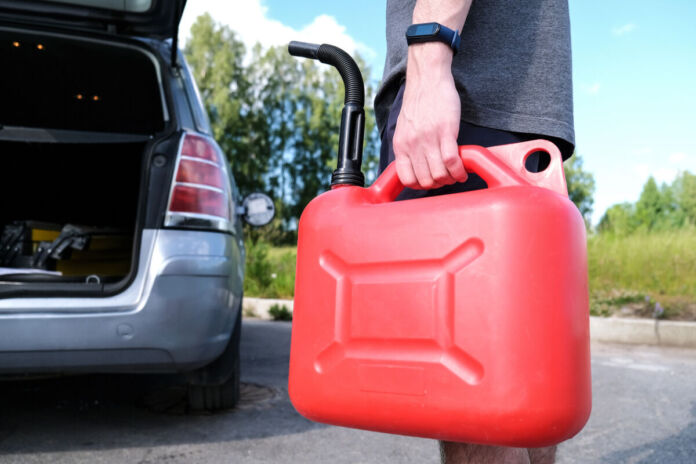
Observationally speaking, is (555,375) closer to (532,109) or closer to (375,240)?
(375,240)

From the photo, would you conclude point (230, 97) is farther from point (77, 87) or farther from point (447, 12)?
point (447, 12)

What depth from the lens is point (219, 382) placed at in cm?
256

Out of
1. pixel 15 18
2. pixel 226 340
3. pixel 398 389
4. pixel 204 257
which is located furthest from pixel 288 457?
pixel 15 18

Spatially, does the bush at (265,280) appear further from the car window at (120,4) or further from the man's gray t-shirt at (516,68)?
the man's gray t-shirt at (516,68)

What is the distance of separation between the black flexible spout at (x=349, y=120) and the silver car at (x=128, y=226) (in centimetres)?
111

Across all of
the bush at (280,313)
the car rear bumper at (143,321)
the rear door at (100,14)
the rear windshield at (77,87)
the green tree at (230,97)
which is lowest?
the bush at (280,313)

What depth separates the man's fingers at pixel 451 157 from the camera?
1.03 metres

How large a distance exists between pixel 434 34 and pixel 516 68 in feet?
0.76

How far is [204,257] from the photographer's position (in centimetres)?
225

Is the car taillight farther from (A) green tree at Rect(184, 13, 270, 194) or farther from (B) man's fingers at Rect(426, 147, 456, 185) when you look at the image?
(A) green tree at Rect(184, 13, 270, 194)

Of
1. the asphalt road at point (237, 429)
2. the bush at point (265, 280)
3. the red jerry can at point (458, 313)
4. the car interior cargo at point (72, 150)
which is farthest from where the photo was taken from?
the bush at point (265, 280)

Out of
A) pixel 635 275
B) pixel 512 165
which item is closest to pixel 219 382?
pixel 512 165

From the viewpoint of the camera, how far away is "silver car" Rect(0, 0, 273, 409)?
6.84ft

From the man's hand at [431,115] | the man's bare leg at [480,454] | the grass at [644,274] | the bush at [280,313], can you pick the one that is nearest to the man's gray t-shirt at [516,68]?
the man's hand at [431,115]
